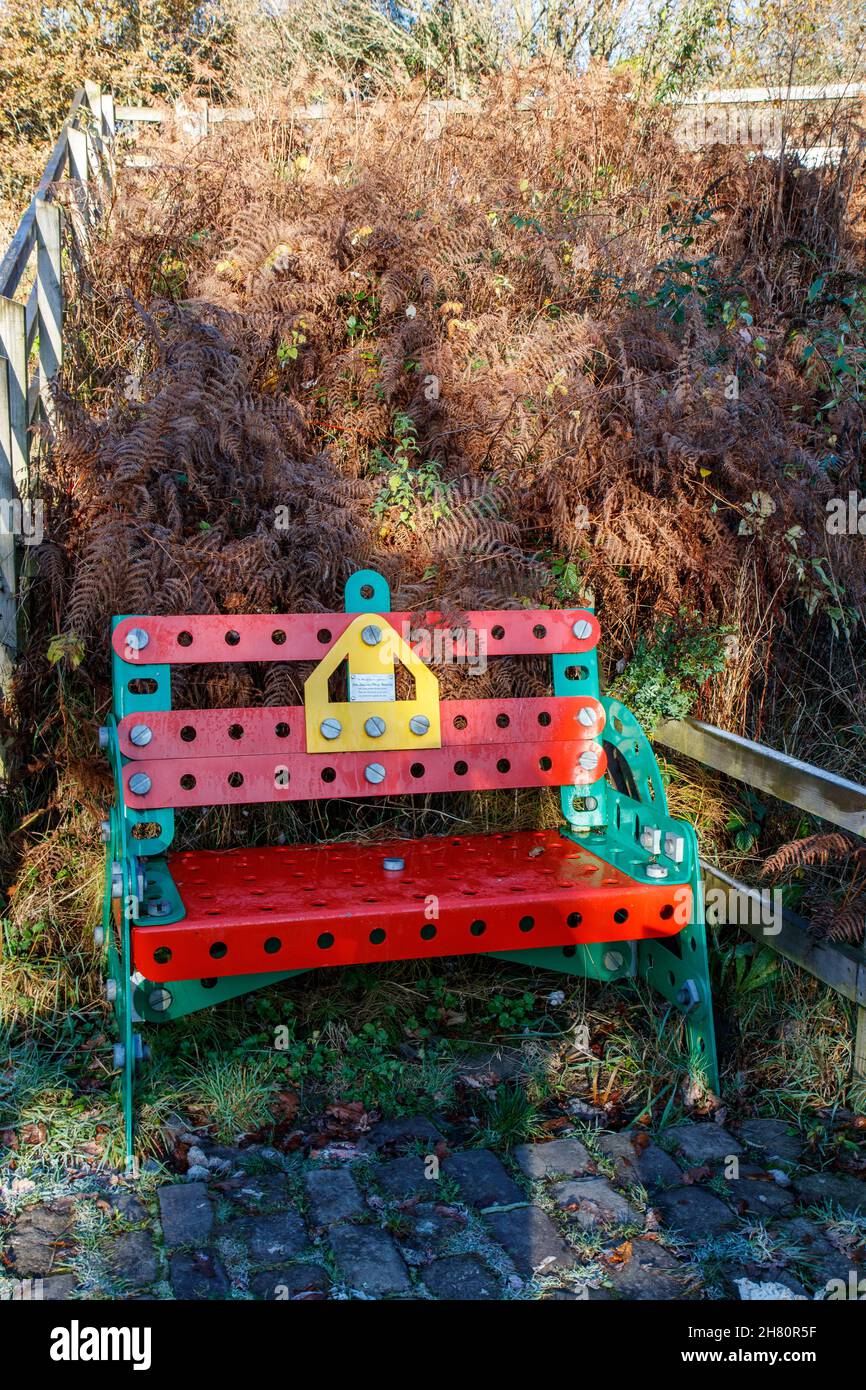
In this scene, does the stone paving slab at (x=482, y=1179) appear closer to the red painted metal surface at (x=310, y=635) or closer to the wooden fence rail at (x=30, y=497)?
the wooden fence rail at (x=30, y=497)

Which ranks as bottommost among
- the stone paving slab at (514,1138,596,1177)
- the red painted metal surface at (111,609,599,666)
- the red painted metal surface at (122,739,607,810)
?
the stone paving slab at (514,1138,596,1177)

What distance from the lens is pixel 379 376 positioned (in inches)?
218

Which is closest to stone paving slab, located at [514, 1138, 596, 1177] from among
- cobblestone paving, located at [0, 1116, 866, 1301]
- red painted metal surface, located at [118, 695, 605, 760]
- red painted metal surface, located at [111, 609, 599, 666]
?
cobblestone paving, located at [0, 1116, 866, 1301]

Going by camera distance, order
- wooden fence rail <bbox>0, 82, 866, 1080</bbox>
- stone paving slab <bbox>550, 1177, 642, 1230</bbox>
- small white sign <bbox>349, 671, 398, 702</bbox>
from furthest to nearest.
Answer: small white sign <bbox>349, 671, 398, 702</bbox> → wooden fence rail <bbox>0, 82, 866, 1080</bbox> → stone paving slab <bbox>550, 1177, 642, 1230</bbox>

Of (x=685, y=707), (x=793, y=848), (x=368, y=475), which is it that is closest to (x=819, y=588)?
(x=685, y=707)

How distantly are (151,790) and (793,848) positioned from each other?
2094 millimetres

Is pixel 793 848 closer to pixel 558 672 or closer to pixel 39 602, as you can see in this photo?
pixel 558 672

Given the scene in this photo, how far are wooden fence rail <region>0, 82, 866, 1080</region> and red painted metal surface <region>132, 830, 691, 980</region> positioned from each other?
522 millimetres

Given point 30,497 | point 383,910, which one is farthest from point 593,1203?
point 30,497

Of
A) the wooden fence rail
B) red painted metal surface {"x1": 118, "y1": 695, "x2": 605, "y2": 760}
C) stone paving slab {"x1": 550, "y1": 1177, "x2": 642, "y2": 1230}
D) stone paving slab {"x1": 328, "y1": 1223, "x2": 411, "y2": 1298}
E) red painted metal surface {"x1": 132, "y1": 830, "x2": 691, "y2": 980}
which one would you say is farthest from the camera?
red painted metal surface {"x1": 118, "y1": 695, "x2": 605, "y2": 760}

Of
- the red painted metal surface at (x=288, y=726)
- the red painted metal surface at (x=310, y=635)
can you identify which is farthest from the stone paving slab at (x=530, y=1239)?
the red painted metal surface at (x=310, y=635)

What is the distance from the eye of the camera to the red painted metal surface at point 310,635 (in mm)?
3850

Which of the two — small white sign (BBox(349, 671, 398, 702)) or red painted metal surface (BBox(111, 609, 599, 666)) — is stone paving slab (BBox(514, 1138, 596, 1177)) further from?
red painted metal surface (BBox(111, 609, 599, 666))

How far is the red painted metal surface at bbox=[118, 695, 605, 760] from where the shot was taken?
382cm
